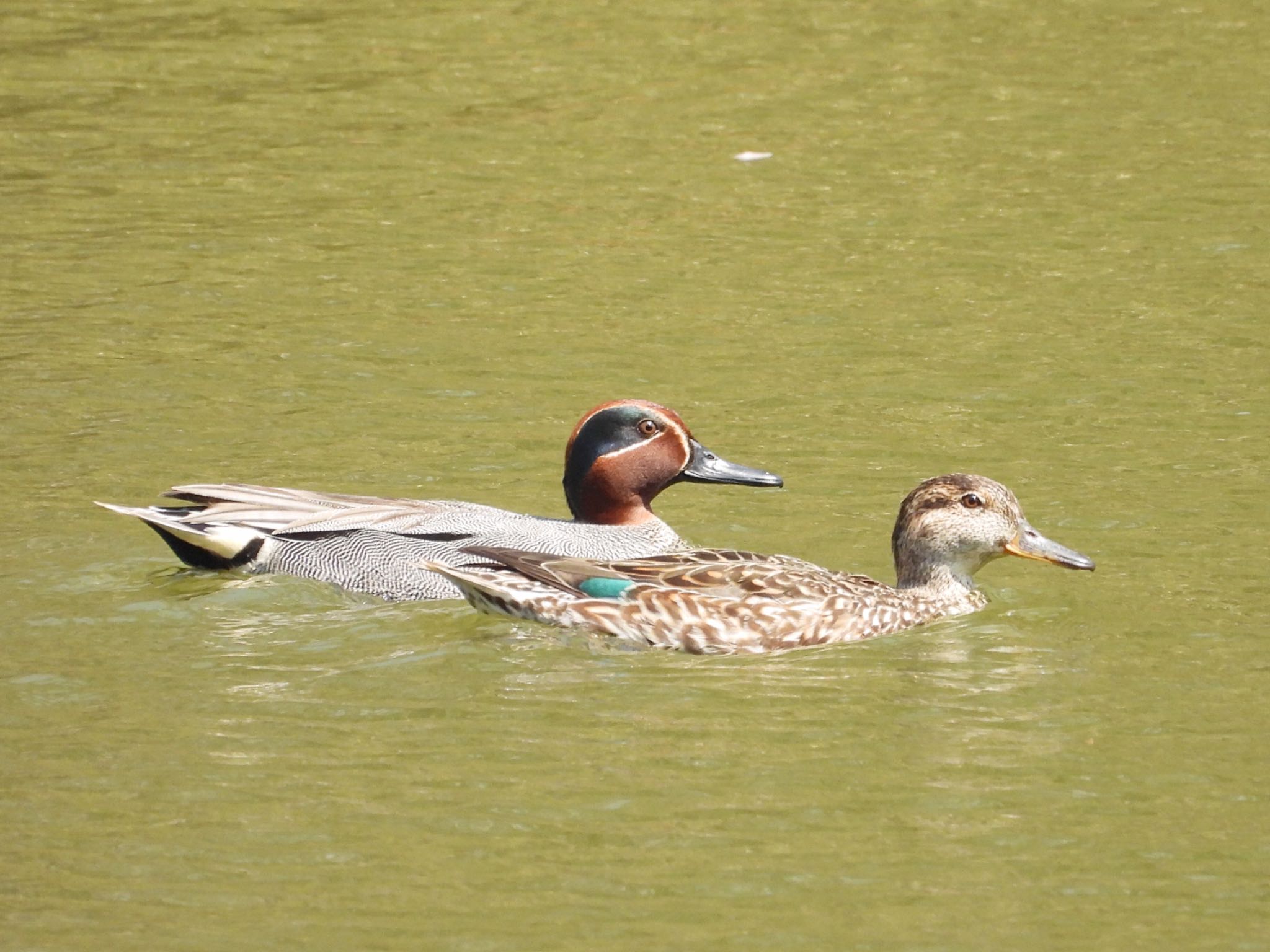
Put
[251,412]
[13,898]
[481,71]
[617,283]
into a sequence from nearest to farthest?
[13,898] < [251,412] < [617,283] < [481,71]

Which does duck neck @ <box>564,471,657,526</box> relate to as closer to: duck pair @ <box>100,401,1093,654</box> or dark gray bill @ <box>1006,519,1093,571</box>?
duck pair @ <box>100,401,1093,654</box>

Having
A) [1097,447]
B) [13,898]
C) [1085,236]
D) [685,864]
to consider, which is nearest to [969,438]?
[1097,447]

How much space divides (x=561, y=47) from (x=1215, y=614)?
11400 mm

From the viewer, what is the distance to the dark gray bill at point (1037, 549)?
953 centimetres

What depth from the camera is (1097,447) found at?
1132 cm

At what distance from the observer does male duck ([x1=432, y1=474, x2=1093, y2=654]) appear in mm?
9125

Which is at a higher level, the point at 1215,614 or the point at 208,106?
the point at 208,106

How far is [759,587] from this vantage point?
9.21 m

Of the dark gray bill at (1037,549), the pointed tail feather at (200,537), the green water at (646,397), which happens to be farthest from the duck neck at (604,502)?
the dark gray bill at (1037,549)

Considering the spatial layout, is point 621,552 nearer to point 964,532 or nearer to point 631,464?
point 631,464

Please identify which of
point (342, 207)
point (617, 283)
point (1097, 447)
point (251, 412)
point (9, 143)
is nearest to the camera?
point (1097, 447)

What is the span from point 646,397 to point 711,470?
188 cm

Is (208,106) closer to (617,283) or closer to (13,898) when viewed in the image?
(617,283)

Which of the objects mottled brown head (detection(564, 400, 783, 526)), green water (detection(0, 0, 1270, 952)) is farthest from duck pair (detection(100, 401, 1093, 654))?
green water (detection(0, 0, 1270, 952))
